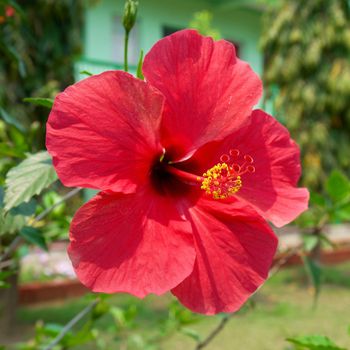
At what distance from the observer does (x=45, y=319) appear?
4188mm

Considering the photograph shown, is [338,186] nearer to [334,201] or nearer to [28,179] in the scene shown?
[334,201]

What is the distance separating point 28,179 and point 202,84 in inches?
10.9

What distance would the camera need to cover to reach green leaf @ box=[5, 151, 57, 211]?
2.14ft

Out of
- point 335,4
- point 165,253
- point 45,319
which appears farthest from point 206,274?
point 335,4

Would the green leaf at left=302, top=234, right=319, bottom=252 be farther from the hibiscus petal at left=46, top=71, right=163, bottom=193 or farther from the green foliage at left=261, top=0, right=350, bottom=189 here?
the green foliage at left=261, top=0, right=350, bottom=189

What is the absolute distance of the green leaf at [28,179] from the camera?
0.65m

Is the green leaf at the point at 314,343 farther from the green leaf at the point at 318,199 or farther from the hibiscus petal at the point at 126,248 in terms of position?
the green leaf at the point at 318,199

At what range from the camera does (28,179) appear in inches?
27.1

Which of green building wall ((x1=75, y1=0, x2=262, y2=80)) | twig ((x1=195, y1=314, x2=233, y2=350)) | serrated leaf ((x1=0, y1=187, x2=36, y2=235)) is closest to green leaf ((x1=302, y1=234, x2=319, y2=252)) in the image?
twig ((x1=195, y1=314, x2=233, y2=350))

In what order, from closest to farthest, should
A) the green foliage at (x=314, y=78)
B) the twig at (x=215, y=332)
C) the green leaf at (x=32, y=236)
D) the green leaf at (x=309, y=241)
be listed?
the green leaf at (x=32, y=236), the twig at (x=215, y=332), the green leaf at (x=309, y=241), the green foliage at (x=314, y=78)

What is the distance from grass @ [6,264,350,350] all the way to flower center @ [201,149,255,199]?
9.15 ft

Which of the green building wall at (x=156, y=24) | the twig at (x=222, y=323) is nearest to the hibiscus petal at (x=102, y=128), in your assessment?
the twig at (x=222, y=323)

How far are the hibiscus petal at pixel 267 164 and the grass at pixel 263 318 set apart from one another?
2.76 meters

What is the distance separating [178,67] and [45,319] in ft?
13.0
